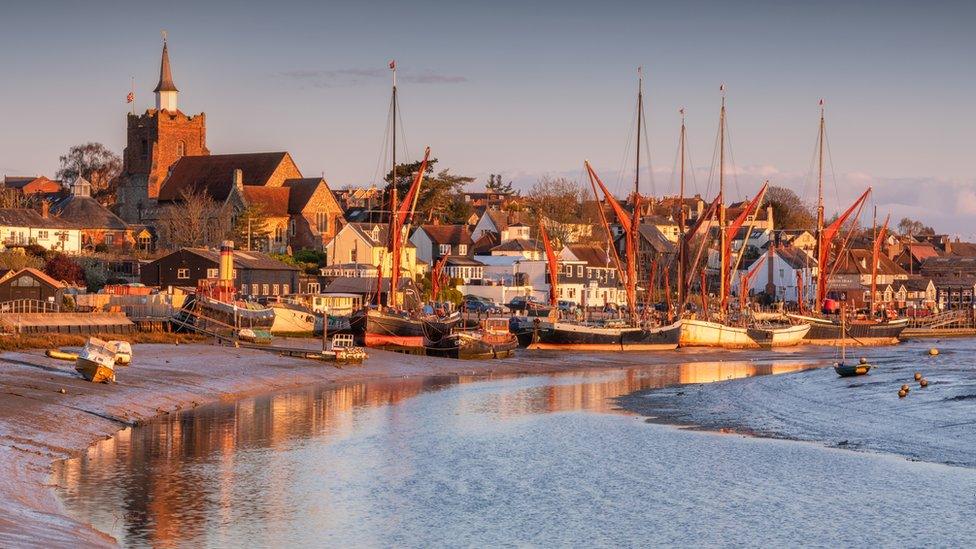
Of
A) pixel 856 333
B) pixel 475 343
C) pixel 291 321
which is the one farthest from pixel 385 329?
pixel 856 333

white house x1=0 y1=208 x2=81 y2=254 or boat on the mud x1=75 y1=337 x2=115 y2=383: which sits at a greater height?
white house x1=0 y1=208 x2=81 y2=254

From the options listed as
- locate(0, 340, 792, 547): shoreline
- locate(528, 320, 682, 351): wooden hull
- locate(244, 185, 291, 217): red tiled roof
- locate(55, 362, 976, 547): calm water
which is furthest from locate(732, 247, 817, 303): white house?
locate(55, 362, 976, 547): calm water

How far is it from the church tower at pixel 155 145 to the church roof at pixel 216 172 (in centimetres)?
297

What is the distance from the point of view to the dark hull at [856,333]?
123 metres

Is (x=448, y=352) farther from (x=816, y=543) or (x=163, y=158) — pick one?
(x=163, y=158)

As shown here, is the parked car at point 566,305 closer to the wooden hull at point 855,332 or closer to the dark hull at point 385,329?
the wooden hull at point 855,332

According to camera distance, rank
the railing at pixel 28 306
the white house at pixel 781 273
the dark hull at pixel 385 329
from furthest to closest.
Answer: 1. the white house at pixel 781 273
2. the dark hull at pixel 385 329
3. the railing at pixel 28 306

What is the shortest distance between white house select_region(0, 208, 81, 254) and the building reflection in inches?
2649

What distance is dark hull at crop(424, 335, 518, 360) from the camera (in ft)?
270

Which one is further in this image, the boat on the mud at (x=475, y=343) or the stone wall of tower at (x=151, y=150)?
the stone wall of tower at (x=151, y=150)

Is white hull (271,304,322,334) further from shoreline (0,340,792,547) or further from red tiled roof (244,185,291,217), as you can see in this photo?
red tiled roof (244,185,291,217)

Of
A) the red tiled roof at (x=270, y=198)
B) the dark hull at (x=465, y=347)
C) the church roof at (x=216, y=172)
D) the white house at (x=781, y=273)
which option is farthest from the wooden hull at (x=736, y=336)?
the church roof at (x=216, y=172)

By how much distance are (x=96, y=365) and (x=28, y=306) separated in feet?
117

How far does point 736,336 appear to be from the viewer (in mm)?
110000
